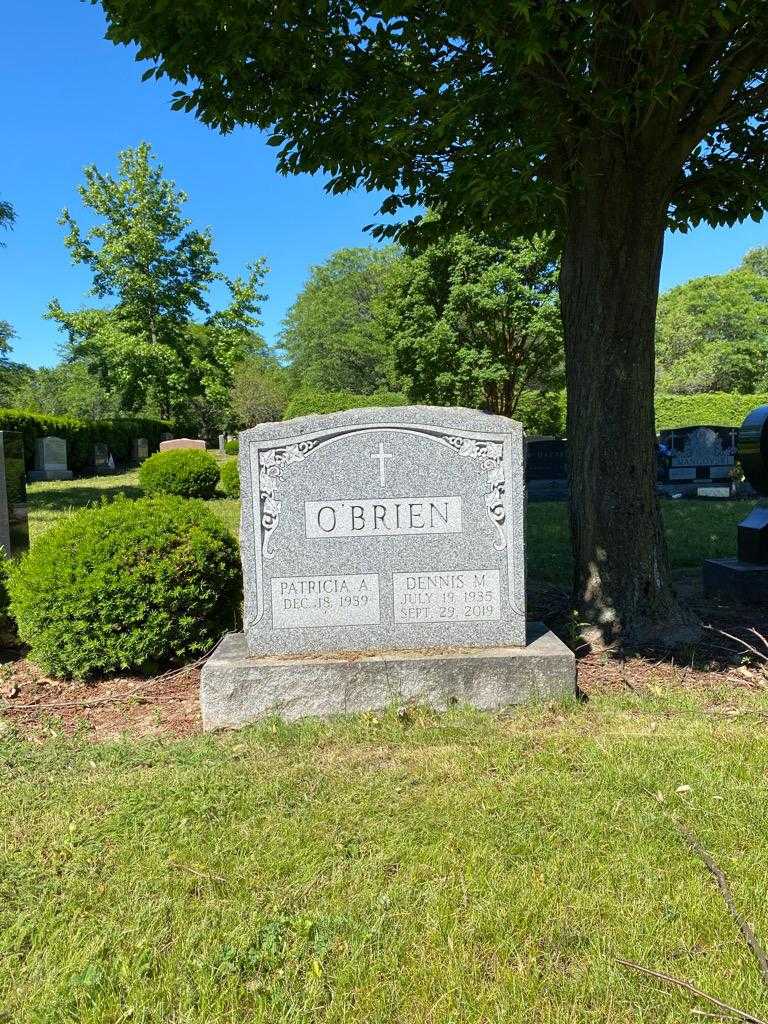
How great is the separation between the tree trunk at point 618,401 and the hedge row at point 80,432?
17.4 metres

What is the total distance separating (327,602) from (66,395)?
61.6 meters

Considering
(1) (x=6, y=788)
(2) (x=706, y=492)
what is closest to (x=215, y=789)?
(1) (x=6, y=788)

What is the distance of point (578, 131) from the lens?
15.6ft

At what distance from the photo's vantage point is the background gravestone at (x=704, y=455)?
18422mm

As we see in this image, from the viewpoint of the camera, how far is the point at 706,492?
16.8 metres

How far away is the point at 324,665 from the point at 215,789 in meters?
1.00

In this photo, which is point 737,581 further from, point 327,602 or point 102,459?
point 102,459

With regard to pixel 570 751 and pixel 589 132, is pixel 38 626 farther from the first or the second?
pixel 589 132

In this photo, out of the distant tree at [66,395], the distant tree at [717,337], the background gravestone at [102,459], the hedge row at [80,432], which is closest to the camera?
the hedge row at [80,432]

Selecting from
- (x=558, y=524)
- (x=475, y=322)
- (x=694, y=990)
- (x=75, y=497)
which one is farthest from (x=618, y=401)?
(x=475, y=322)

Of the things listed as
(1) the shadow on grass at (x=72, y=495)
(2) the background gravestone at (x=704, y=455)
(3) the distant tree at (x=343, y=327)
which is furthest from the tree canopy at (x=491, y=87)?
(3) the distant tree at (x=343, y=327)

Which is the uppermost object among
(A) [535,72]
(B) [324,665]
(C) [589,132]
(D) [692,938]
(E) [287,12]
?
(E) [287,12]

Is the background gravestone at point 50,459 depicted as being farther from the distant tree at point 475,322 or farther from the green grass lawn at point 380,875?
the green grass lawn at point 380,875

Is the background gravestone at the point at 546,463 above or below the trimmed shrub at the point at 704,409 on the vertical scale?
below
